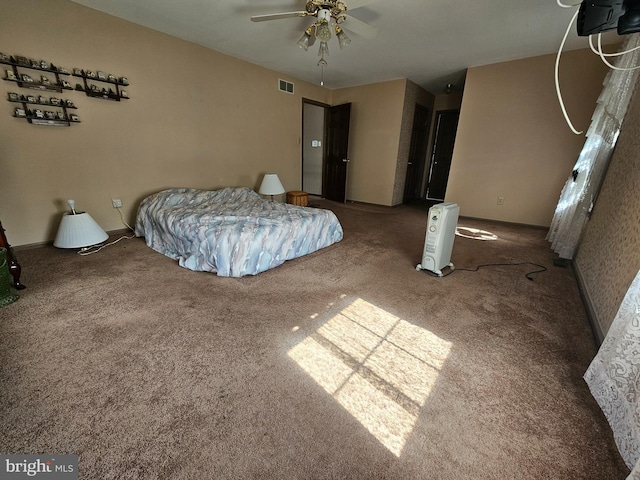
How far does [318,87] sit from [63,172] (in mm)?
4470

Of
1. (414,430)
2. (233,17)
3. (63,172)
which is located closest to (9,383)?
(414,430)

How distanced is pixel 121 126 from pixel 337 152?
3.86 meters

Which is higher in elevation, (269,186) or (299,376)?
(269,186)

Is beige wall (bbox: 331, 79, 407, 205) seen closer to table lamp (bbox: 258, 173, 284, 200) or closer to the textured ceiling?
the textured ceiling

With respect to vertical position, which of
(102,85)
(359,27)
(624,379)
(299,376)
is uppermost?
(359,27)

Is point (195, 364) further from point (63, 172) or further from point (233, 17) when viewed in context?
point (233, 17)

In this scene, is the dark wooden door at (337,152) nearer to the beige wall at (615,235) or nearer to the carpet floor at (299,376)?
the carpet floor at (299,376)

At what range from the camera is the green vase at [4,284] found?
5.66 feet

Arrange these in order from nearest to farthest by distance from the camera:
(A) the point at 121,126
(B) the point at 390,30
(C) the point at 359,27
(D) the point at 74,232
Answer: (C) the point at 359,27
(D) the point at 74,232
(B) the point at 390,30
(A) the point at 121,126

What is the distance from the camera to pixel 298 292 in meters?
2.05

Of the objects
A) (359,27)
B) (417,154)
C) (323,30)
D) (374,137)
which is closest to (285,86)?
(374,137)

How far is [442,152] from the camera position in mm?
5984

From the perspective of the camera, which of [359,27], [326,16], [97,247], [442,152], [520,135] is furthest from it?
[442,152]

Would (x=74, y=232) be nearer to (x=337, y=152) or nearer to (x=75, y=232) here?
(x=75, y=232)
